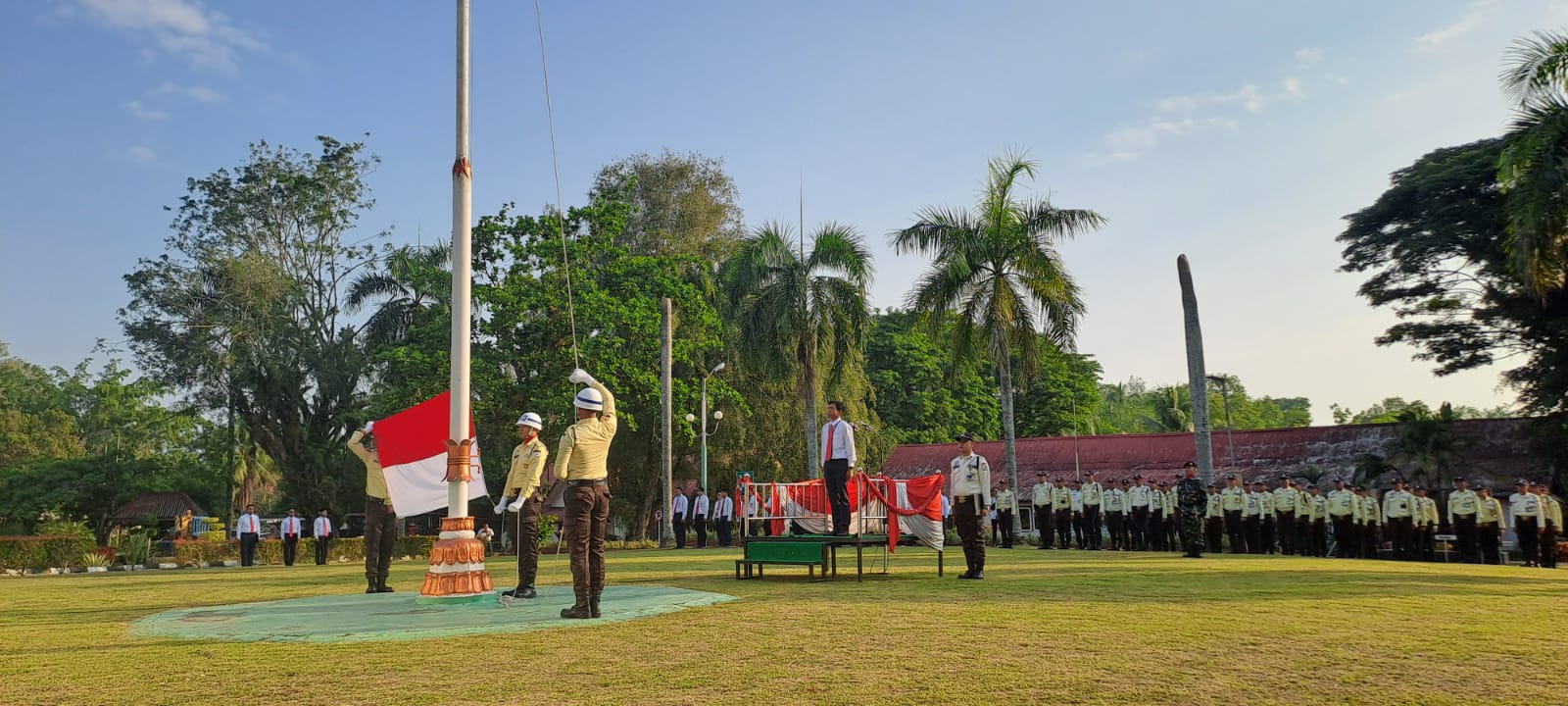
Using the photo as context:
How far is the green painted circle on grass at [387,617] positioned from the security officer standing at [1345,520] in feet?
55.0

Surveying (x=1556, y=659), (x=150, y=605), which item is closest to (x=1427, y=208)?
(x=1556, y=659)

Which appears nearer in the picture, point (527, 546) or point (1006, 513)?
point (527, 546)

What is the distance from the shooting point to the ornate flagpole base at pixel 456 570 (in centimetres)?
1015

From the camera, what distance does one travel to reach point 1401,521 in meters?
21.2

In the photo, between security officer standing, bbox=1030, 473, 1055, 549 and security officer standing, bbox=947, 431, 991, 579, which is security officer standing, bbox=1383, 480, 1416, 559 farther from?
security officer standing, bbox=947, 431, 991, 579

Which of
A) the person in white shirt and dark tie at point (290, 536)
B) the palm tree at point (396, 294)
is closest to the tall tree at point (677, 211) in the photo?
the palm tree at point (396, 294)

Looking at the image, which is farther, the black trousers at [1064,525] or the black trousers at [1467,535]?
the black trousers at [1064,525]

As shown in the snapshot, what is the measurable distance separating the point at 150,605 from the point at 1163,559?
1539cm

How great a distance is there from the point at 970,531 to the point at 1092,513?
497 inches

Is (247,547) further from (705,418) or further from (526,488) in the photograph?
(526,488)

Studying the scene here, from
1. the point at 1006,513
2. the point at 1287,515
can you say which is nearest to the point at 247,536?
the point at 1006,513

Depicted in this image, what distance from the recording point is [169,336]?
43625 millimetres

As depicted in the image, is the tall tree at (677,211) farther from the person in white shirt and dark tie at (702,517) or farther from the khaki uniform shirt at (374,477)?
the khaki uniform shirt at (374,477)

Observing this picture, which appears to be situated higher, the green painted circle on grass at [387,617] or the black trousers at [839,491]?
the black trousers at [839,491]
